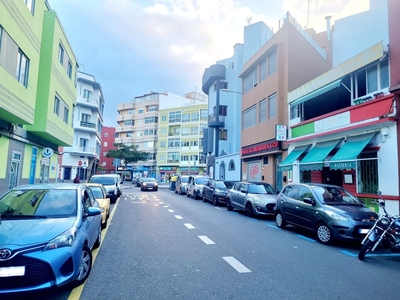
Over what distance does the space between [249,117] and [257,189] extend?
12.0m

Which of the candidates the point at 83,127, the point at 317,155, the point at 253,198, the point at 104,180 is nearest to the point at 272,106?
the point at 317,155

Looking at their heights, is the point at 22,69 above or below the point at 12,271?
above

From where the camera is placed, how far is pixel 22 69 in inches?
579

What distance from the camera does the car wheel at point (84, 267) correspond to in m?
4.63

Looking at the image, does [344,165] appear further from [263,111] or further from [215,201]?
[263,111]

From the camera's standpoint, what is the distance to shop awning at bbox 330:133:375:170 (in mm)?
12023

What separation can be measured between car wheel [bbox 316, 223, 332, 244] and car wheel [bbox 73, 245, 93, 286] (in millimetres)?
6215

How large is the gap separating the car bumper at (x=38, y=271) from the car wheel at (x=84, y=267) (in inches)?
18.4

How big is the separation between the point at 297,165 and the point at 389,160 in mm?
5974

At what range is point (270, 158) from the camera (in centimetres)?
2105

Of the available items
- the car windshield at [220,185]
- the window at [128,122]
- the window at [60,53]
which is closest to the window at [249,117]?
the car windshield at [220,185]

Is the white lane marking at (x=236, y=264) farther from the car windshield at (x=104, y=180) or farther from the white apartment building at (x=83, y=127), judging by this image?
the white apartment building at (x=83, y=127)

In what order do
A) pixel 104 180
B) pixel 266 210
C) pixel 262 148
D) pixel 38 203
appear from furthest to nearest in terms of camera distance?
pixel 262 148, pixel 104 180, pixel 266 210, pixel 38 203

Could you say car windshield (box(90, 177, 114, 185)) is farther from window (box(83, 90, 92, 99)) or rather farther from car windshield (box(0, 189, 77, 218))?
window (box(83, 90, 92, 99))
